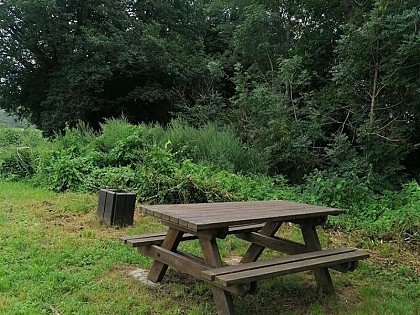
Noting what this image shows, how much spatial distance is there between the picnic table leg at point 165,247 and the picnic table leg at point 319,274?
3.21ft

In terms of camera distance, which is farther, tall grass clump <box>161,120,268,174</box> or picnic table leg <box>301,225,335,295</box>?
tall grass clump <box>161,120,268,174</box>

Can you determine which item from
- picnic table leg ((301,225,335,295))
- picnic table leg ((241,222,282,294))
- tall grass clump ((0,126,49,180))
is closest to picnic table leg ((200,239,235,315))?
picnic table leg ((241,222,282,294))

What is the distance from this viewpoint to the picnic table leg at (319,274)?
3023 millimetres

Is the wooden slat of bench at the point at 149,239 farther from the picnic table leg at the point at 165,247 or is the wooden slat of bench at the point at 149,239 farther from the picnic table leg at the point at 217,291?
the picnic table leg at the point at 217,291

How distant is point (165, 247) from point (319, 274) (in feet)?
3.75

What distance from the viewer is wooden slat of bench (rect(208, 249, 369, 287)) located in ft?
7.43

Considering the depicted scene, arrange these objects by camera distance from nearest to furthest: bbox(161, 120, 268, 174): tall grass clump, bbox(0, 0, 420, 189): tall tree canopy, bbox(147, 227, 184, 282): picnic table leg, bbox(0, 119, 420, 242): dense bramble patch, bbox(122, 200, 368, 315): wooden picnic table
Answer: bbox(122, 200, 368, 315): wooden picnic table → bbox(147, 227, 184, 282): picnic table leg → bbox(0, 119, 420, 242): dense bramble patch → bbox(0, 0, 420, 189): tall tree canopy → bbox(161, 120, 268, 174): tall grass clump

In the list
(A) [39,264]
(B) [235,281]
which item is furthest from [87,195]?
(B) [235,281]

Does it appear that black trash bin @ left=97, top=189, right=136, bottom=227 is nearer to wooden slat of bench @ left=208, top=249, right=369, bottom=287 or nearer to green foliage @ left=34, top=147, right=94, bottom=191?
green foliage @ left=34, top=147, right=94, bottom=191

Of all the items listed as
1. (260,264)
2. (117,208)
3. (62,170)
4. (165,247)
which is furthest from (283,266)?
(62,170)

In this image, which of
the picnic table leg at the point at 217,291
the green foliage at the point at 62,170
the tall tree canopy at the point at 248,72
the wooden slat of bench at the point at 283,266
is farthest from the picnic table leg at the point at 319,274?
the green foliage at the point at 62,170

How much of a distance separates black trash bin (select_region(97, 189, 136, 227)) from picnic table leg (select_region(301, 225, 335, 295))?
226cm

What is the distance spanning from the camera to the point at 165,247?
3021 mm

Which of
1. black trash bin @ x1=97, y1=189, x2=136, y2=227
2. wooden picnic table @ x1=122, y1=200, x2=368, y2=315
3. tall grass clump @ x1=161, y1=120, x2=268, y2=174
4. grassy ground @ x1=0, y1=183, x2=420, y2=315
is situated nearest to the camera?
wooden picnic table @ x1=122, y1=200, x2=368, y2=315
